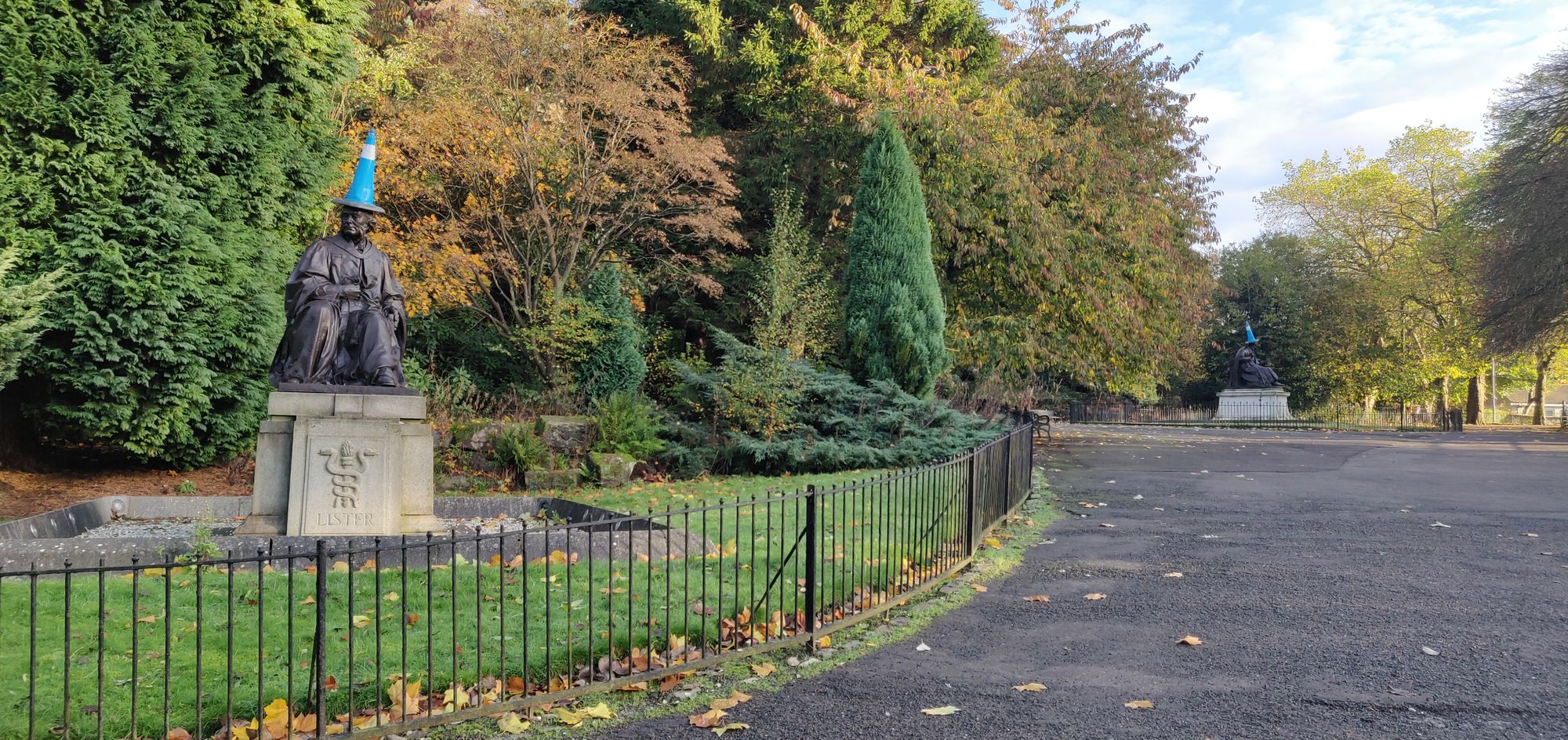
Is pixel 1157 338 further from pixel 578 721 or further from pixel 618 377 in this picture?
pixel 578 721

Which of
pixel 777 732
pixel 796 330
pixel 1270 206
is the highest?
pixel 1270 206

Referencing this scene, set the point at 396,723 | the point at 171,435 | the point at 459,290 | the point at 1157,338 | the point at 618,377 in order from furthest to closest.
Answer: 1. the point at 1157,338
2. the point at 618,377
3. the point at 459,290
4. the point at 171,435
5. the point at 396,723

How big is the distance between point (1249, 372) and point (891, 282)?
97.2 ft

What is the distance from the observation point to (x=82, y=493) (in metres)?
11.2

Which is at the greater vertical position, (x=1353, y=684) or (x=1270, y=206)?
(x=1270, y=206)

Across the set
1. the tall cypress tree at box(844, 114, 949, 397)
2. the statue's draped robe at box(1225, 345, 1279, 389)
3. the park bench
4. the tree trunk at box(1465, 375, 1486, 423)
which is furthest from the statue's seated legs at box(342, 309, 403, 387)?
the tree trunk at box(1465, 375, 1486, 423)

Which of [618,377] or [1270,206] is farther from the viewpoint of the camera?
[1270,206]

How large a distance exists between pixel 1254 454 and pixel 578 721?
63.6ft

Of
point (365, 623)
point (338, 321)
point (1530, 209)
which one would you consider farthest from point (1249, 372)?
point (365, 623)

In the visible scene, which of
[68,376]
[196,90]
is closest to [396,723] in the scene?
[68,376]

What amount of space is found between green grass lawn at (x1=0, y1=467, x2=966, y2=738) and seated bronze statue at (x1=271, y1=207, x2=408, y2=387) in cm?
157

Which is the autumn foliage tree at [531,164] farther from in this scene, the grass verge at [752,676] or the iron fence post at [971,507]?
the grass verge at [752,676]

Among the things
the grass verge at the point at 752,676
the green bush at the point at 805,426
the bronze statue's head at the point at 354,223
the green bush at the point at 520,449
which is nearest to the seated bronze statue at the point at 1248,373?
the green bush at the point at 805,426

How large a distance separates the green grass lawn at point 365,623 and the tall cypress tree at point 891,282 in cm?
909
